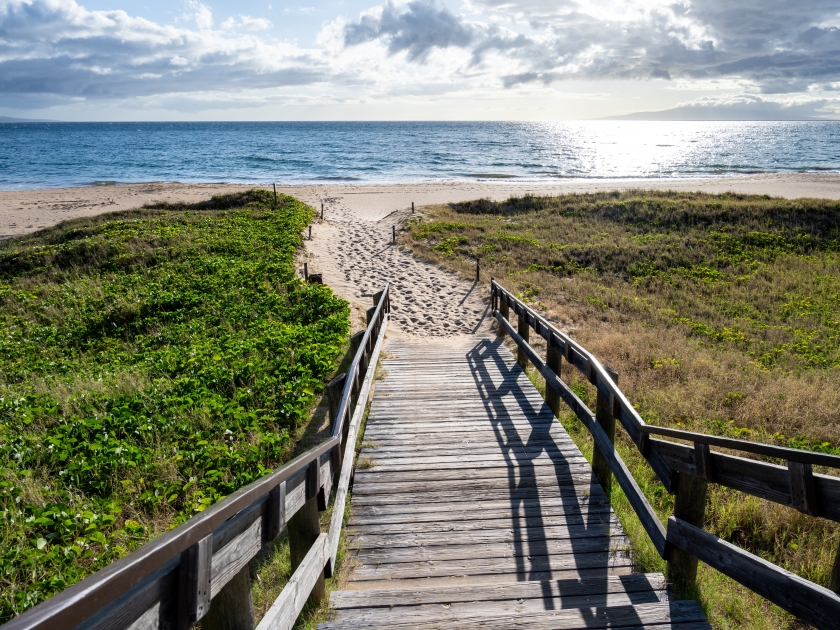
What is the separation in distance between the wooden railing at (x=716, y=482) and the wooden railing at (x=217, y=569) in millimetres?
2375

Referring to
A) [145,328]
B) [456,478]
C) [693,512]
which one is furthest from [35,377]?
[693,512]

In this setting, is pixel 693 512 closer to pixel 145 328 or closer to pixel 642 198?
pixel 145 328

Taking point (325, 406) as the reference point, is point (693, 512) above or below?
above

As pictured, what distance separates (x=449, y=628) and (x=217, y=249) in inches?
677

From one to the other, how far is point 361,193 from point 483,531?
41627 mm

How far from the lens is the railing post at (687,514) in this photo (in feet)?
11.6

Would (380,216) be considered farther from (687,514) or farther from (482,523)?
(687,514)

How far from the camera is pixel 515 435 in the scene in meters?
6.45

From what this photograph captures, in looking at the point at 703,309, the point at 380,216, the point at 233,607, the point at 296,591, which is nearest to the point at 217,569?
the point at 233,607

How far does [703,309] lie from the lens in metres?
15.1

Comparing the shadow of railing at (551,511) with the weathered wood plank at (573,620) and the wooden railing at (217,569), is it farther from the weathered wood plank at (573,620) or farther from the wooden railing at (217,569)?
the wooden railing at (217,569)

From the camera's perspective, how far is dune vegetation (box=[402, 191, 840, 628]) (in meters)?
5.46

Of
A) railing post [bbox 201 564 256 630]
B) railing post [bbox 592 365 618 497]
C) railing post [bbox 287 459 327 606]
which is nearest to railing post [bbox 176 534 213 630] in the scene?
railing post [bbox 201 564 256 630]

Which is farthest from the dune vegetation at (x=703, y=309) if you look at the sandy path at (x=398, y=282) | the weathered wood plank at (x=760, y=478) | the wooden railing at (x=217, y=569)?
the wooden railing at (x=217, y=569)
